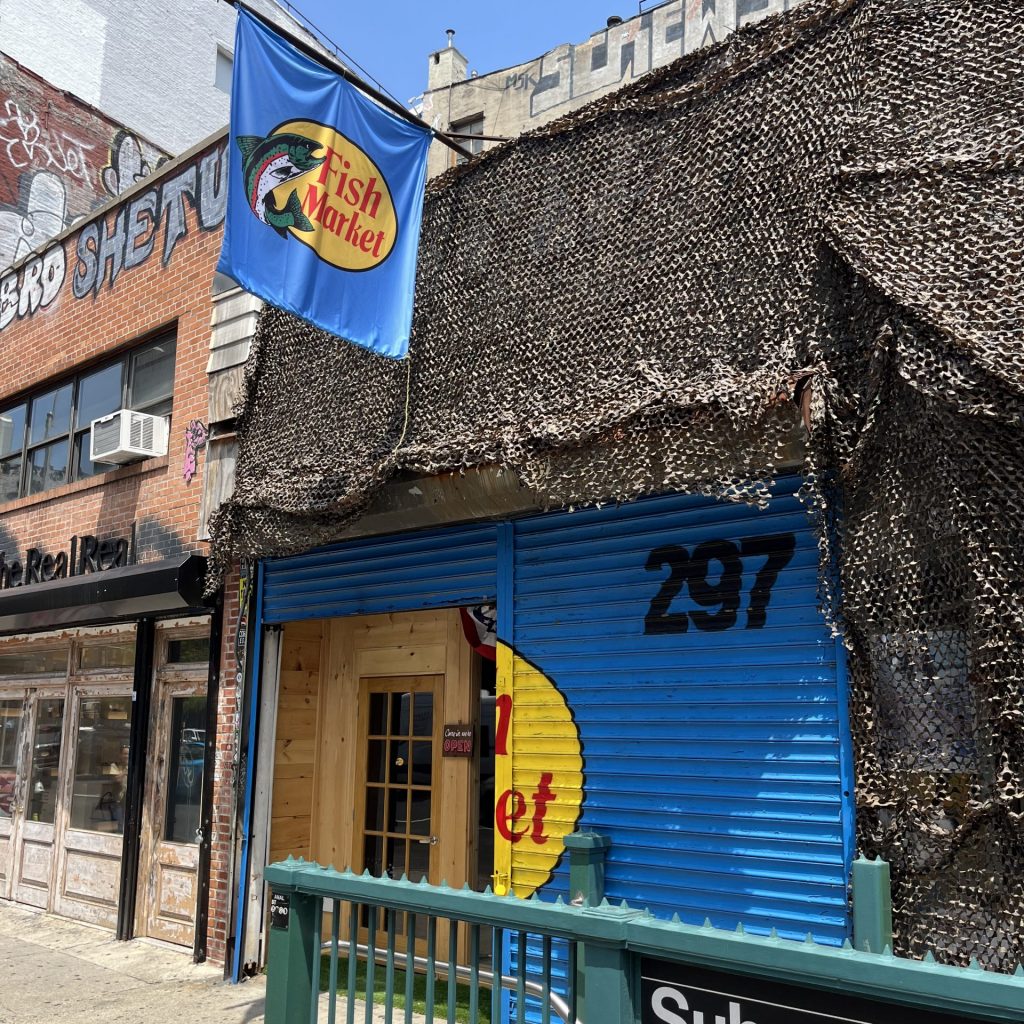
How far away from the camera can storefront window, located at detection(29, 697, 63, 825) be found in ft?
34.0

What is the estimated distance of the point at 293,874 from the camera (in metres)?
3.19

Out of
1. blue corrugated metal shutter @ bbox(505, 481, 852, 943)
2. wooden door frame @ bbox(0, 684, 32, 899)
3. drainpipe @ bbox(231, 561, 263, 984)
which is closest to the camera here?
blue corrugated metal shutter @ bbox(505, 481, 852, 943)

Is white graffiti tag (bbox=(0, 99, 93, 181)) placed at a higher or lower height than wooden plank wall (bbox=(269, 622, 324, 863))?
higher

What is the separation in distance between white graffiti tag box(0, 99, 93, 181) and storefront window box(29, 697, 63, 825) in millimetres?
9482

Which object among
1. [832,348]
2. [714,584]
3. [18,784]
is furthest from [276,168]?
[18,784]

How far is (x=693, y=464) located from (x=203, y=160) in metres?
6.86

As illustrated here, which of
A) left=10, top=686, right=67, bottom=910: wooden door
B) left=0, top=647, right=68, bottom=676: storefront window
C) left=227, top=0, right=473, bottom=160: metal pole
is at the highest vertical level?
left=227, top=0, right=473, bottom=160: metal pole

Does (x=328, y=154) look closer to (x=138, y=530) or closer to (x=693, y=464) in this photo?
(x=693, y=464)

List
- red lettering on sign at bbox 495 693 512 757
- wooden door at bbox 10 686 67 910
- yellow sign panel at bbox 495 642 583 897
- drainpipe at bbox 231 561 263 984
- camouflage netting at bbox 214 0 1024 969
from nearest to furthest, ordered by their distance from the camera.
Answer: camouflage netting at bbox 214 0 1024 969, yellow sign panel at bbox 495 642 583 897, red lettering on sign at bbox 495 693 512 757, drainpipe at bbox 231 561 263 984, wooden door at bbox 10 686 67 910

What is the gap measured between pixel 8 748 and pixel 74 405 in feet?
13.3

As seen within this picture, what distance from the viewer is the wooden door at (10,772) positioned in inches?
420

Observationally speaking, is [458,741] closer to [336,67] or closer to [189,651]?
[189,651]

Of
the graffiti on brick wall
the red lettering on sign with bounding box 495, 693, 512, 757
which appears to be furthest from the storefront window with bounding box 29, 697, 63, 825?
the red lettering on sign with bounding box 495, 693, 512, 757

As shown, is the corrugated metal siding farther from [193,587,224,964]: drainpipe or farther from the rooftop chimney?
the rooftop chimney
